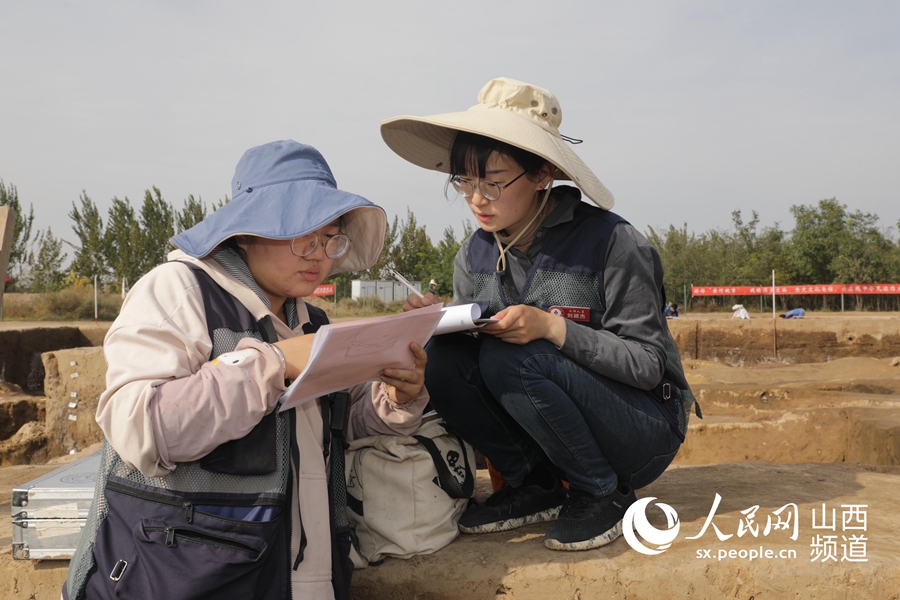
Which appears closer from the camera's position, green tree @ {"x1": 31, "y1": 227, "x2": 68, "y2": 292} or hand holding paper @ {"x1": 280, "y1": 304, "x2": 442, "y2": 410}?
hand holding paper @ {"x1": 280, "y1": 304, "x2": 442, "y2": 410}

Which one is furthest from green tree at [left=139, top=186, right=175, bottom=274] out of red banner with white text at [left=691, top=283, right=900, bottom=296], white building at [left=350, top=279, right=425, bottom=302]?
red banner with white text at [left=691, top=283, right=900, bottom=296]

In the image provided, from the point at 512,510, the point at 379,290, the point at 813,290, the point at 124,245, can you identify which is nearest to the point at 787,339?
the point at 813,290

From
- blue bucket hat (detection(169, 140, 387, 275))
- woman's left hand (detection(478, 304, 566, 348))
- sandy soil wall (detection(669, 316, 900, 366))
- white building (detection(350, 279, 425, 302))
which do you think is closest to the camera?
blue bucket hat (detection(169, 140, 387, 275))

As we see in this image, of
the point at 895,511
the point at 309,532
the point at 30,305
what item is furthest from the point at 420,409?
the point at 30,305

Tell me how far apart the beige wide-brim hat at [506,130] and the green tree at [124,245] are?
99.8ft

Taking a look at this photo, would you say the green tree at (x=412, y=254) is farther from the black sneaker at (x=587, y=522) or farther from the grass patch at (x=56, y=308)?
the black sneaker at (x=587, y=522)

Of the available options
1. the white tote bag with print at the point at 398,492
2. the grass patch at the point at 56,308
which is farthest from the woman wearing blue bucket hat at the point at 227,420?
the grass patch at the point at 56,308

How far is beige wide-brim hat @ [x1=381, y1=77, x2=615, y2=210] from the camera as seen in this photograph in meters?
2.25

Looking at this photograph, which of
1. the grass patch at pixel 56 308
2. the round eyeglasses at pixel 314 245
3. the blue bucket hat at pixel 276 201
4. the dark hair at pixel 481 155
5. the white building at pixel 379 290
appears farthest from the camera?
the white building at pixel 379 290

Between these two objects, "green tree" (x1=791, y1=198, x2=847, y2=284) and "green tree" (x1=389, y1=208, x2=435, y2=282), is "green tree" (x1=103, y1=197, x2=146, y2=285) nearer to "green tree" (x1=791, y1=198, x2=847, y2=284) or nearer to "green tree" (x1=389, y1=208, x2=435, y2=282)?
"green tree" (x1=389, y1=208, x2=435, y2=282)

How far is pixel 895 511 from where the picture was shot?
8.68 ft

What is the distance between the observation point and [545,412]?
2.16m

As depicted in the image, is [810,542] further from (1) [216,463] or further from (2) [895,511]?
(1) [216,463]

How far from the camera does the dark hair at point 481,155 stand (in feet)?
7.73
